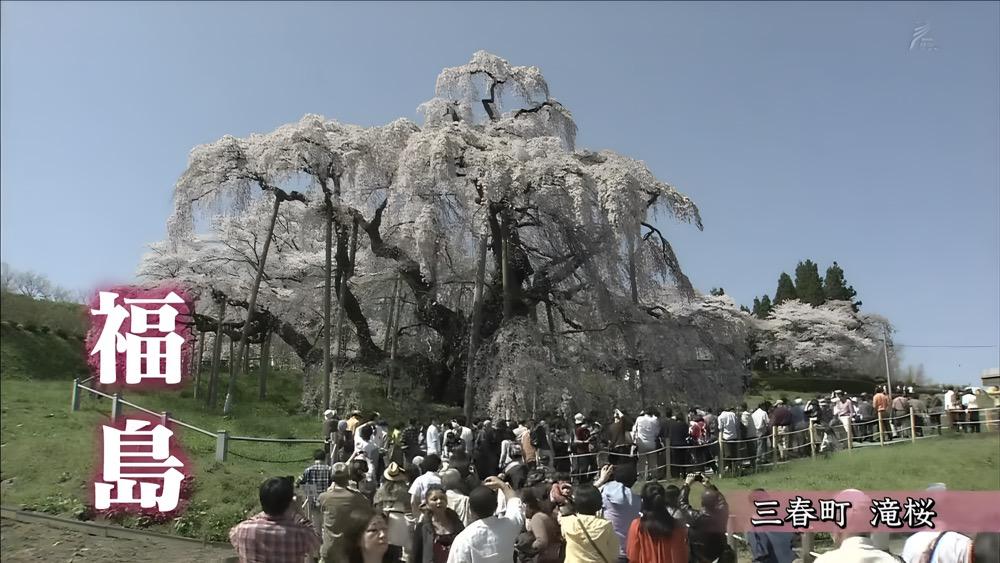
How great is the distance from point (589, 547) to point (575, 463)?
9.46 meters

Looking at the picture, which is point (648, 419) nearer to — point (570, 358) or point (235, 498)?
point (570, 358)

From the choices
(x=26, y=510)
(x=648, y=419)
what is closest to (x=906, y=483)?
(x=648, y=419)

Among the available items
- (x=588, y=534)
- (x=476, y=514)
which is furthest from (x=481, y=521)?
(x=588, y=534)

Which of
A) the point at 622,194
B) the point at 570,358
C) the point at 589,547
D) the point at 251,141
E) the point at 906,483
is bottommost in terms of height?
the point at 906,483

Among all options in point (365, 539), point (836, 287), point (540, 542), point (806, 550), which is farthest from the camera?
point (836, 287)

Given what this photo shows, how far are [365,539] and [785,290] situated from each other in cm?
5860

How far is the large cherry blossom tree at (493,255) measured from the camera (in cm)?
1939

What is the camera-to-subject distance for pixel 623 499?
592cm

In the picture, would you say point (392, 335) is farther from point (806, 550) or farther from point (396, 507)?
point (806, 550)

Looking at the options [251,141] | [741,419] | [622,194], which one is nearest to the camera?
[741,419]

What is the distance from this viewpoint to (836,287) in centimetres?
5366
